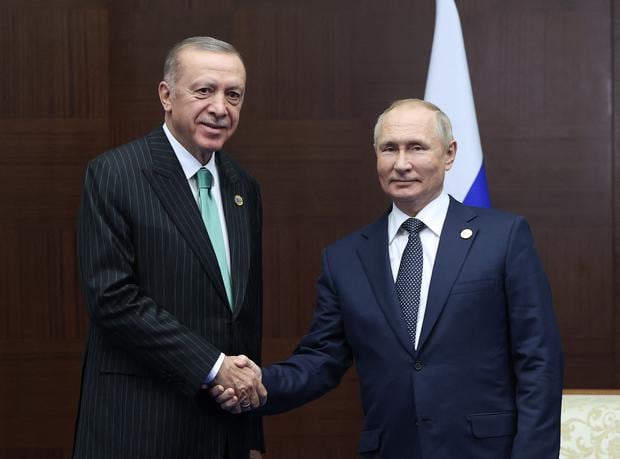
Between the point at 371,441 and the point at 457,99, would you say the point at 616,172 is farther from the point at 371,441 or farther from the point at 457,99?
the point at 371,441

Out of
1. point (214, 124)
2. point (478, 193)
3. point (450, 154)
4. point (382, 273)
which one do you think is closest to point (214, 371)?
point (382, 273)

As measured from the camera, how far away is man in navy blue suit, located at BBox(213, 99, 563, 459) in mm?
2299

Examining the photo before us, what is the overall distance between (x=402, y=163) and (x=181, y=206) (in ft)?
1.86

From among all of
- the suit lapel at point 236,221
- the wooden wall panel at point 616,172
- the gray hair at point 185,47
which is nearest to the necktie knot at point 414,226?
the suit lapel at point 236,221

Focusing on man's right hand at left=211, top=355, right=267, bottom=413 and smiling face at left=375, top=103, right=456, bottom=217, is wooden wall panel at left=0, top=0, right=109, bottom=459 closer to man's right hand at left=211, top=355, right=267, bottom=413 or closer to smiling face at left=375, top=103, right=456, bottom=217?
man's right hand at left=211, top=355, right=267, bottom=413

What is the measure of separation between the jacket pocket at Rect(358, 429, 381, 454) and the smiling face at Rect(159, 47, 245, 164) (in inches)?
32.7

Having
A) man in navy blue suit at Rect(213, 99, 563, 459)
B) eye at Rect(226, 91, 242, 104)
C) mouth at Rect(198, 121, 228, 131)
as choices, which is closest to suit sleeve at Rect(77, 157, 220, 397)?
man in navy blue suit at Rect(213, 99, 563, 459)

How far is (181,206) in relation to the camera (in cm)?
237

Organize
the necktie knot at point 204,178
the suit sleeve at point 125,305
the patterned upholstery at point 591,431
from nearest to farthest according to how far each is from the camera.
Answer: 1. the suit sleeve at point 125,305
2. the necktie knot at point 204,178
3. the patterned upholstery at point 591,431

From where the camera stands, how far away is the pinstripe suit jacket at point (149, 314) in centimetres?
227

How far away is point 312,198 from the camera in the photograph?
4.07 metres

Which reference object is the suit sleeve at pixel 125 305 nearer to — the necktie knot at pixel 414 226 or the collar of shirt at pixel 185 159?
the collar of shirt at pixel 185 159

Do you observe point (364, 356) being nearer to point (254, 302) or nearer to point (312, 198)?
point (254, 302)

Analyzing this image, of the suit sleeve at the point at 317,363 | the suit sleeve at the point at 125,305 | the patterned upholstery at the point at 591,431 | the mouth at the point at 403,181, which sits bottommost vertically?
the patterned upholstery at the point at 591,431
